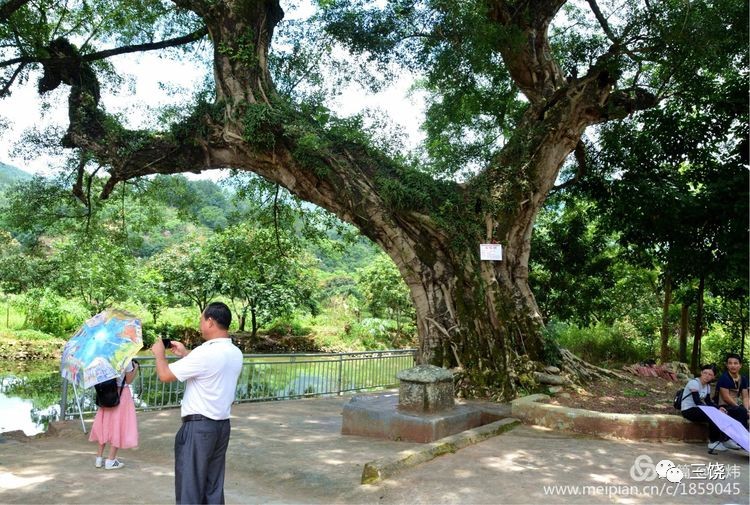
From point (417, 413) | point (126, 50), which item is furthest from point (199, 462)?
point (126, 50)

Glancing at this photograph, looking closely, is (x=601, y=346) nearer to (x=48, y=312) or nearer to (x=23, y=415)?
(x=23, y=415)

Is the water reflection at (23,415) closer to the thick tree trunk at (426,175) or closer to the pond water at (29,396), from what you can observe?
the pond water at (29,396)

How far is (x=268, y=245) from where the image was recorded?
1509 cm

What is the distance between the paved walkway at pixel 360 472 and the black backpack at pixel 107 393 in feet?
1.97

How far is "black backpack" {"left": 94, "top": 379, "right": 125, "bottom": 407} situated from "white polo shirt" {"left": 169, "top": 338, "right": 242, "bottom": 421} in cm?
238

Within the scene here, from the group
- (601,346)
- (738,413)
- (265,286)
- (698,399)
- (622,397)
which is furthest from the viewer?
(265,286)

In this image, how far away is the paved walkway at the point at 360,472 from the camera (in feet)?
14.8

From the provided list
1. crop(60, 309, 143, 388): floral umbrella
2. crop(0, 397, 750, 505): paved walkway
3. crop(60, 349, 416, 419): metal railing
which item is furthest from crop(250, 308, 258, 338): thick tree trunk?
crop(60, 309, 143, 388): floral umbrella

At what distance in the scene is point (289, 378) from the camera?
1074 cm

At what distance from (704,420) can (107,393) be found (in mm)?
6364

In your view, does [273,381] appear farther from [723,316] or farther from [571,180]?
[723,316]

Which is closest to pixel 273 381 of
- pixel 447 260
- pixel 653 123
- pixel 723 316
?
pixel 447 260

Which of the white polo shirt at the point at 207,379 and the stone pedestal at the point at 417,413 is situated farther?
the stone pedestal at the point at 417,413

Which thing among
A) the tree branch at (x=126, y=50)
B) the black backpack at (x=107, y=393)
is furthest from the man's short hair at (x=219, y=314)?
Result: the tree branch at (x=126, y=50)
